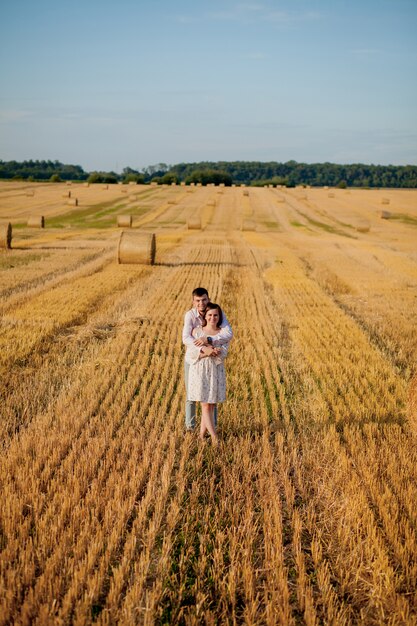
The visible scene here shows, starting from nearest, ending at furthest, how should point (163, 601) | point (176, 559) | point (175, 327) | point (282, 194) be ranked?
1. point (163, 601)
2. point (176, 559)
3. point (175, 327)
4. point (282, 194)

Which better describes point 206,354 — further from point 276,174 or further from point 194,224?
point 276,174

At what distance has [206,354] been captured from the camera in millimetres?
6082

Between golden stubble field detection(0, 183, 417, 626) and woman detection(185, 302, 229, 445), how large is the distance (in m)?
0.52

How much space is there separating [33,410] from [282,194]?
63059mm

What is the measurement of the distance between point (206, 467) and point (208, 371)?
1.01 meters

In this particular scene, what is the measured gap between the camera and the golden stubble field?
13.0 ft

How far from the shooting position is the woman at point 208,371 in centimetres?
618

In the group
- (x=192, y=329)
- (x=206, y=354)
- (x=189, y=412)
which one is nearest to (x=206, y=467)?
(x=189, y=412)

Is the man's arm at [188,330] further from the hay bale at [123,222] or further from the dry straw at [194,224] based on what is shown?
the hay bale at [123,222]

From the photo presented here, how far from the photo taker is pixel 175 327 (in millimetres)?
11961

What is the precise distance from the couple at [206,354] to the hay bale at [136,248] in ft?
49.3

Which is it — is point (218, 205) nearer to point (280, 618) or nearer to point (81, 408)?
point (81, 408)

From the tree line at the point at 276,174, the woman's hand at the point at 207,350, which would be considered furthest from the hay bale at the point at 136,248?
the tree line at the point at 276,174

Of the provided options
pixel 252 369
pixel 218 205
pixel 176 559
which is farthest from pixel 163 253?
pixel 218 205
